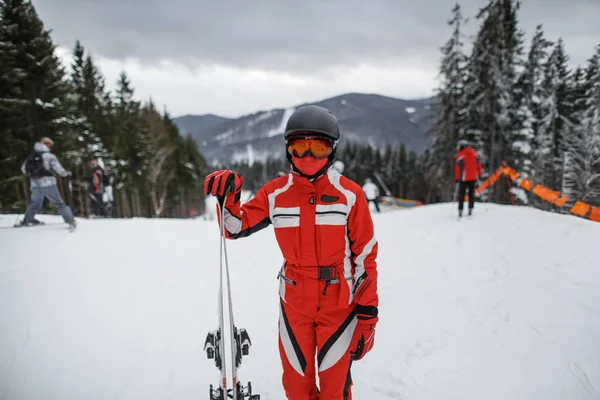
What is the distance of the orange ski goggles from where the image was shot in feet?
8.51

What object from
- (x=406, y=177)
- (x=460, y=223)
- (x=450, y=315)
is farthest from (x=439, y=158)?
(x=406, y=177)

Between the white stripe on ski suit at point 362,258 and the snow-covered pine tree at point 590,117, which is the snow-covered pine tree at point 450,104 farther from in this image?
the white stripe on ski suit at point 362,258

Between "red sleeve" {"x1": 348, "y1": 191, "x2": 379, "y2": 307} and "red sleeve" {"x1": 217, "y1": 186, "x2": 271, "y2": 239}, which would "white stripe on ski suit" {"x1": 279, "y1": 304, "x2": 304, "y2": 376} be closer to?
"red sleeve" {"x1": 348, "y1": 191, "x2": 379, "y2": 307}

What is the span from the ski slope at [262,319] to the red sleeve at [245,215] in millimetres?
1956

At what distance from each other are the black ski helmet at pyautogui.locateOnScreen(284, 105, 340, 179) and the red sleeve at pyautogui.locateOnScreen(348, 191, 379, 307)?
1.52 feet

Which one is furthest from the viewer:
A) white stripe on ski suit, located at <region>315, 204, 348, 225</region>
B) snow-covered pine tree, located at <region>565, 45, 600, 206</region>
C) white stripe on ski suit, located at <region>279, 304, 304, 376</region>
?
snow-covered pine tree, located at <region>565, 45, 600, 206</region>

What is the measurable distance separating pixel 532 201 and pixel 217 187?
20.2 m

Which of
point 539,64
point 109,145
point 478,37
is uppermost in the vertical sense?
point 478,37

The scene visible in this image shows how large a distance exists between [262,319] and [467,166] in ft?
26.2

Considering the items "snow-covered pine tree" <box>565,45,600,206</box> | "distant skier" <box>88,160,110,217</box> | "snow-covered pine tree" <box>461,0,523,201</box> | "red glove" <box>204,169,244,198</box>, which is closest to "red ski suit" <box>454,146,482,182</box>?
"snow-covered pine tree" <box>565,45,600,206</box>

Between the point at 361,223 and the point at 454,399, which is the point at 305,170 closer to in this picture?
the point at 361,223

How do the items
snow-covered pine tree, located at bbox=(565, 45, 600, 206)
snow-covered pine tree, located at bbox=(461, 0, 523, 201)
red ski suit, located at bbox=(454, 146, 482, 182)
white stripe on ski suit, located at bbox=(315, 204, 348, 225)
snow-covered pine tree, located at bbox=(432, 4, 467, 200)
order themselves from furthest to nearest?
1. snow-covered pine tree, located at bbox=(432, 4, 467, 200)
2. snow-covered pine tree, located at bbox=(461, 0, 523, 201)
3. red ski suit, located at bbox=(454, 146, 482, 182)
4. snow-covered pine tree, located at bbox=(565, 45, 600, 206)
5. white stripe on ski suit, located at bbox=(315, 204, 348, 225)

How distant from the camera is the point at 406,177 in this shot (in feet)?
204

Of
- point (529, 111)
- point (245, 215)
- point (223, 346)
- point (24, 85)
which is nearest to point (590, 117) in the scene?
point (245, 215)
